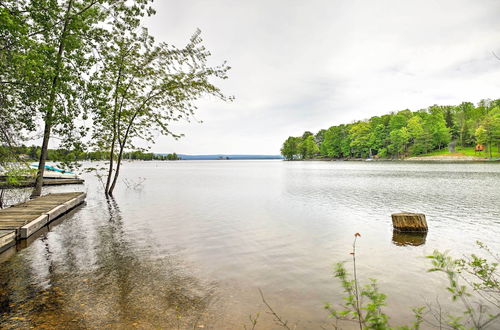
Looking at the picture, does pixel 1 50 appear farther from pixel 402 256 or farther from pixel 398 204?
pixel 398 204

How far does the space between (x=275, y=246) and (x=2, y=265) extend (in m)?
8.86

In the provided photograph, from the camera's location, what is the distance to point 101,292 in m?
6.37

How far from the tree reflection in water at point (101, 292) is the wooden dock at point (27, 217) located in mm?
1425

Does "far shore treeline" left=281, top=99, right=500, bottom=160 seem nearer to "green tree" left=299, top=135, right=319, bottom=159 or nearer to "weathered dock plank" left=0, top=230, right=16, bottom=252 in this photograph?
"green tree" left=299, top=135, right=319, bottom=159

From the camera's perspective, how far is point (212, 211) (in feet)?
58.4

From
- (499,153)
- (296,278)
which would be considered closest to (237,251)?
(296,278)

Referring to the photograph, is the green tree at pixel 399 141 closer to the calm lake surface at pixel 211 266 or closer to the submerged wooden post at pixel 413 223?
the calm lake surface at pixel 211 266

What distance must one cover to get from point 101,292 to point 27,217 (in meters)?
8.50

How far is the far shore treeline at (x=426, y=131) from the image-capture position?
10019 cm

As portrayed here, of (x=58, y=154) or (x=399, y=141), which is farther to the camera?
(x=399, y=141)

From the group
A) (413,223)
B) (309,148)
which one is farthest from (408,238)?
(309,148)

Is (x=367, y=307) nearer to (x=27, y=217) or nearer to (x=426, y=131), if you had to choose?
(x=27, y=217)

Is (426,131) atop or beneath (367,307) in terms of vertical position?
atop

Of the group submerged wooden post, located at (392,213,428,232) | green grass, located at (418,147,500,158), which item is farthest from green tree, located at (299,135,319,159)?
submerged wooden post, located at (392,213,428,232)
